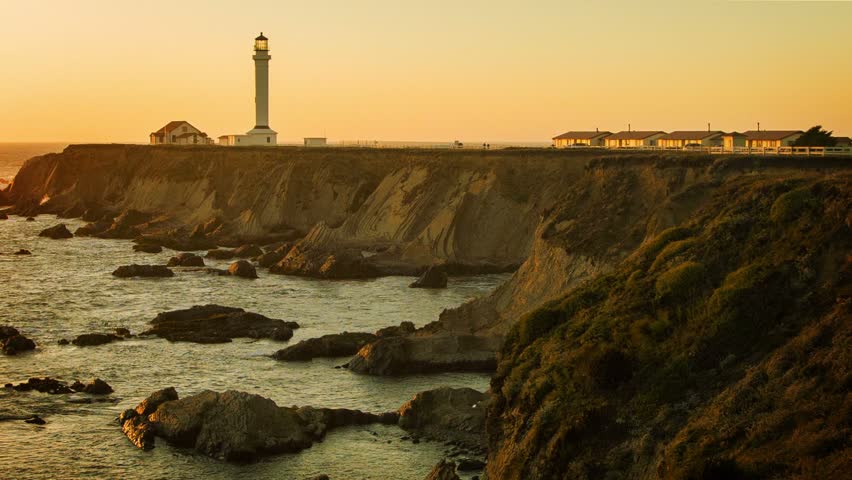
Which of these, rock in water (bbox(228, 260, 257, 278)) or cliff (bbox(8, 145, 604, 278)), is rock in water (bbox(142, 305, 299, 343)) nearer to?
rock in water (bbox(228, 260, 257, 278))

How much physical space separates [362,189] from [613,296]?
6246 cm

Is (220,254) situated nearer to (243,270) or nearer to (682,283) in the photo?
(243,270)

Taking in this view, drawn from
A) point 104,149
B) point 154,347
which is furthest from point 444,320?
point 104,149

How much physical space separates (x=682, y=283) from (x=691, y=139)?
53.9 meters

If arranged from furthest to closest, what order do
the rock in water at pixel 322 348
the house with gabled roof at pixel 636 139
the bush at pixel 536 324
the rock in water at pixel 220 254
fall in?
the house with gabled roof at pixel 636 139, the rock in water at pixel 220 254, the rock in water at pixel 322 348, the bush at pixel 536 324

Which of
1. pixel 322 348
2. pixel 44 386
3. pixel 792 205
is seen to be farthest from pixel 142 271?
pixel 792 205

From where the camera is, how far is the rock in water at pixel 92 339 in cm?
4297

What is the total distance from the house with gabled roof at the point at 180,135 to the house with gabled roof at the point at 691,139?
60159 mm

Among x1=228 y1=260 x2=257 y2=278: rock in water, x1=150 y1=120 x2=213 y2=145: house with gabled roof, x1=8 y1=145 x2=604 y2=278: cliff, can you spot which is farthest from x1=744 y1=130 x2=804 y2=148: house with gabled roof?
x1=150 y1=120 x2=213 y2=145: house with gabled roof

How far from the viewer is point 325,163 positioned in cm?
9412

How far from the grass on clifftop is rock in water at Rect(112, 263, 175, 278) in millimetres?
38686

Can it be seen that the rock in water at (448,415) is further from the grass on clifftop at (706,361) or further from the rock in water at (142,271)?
the rock in water at (142,271)

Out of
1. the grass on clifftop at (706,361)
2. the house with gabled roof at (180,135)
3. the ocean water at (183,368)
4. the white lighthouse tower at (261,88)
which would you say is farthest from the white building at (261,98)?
the grass on clifftop at (706,361)

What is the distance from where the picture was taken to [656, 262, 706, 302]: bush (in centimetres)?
2477
